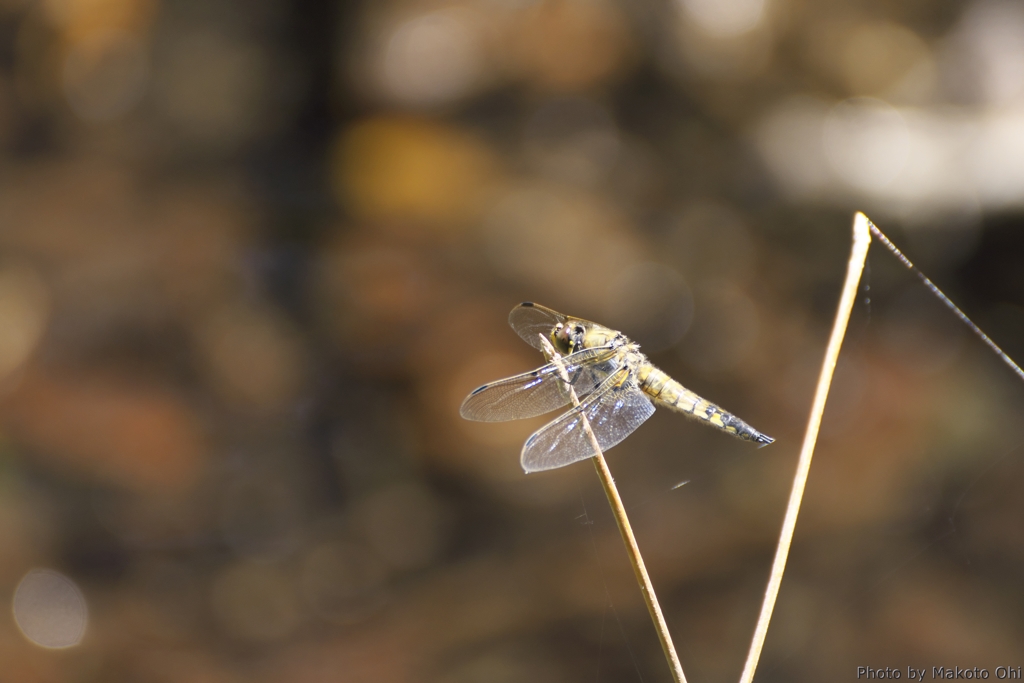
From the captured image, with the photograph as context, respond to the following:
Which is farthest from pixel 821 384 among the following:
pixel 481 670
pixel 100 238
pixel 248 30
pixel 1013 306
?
pixel 248 30

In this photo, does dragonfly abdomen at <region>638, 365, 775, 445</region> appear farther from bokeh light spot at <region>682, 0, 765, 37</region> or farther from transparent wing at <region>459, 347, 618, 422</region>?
bokeh light spot at <region>682, 0, 765, 37</region>

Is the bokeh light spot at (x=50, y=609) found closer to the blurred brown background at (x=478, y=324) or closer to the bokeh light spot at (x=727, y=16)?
the blurred brown background at (x=478, y=324)

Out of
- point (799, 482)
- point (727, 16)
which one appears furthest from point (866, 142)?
point (799, 482)

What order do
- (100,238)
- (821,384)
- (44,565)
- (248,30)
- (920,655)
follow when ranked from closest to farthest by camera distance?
(821,384) < (920,655) < (44,565) < (100,238) < (248,30)

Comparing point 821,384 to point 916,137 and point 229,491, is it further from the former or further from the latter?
point 916,137

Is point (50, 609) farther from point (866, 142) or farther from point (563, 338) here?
point (866, 142)
